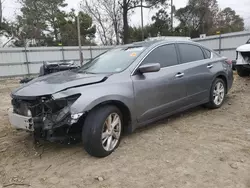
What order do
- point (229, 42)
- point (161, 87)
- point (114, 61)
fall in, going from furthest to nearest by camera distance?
point (229, 42)
point (114, 61)
point (161, 87)

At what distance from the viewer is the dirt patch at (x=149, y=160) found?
2.53 meters

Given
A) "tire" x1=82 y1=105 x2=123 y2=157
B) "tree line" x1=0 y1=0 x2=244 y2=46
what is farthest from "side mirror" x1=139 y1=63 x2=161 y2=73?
"tree line" x1=0 y1=0 x2=244 y2=46

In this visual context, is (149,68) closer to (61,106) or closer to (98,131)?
(98,131)

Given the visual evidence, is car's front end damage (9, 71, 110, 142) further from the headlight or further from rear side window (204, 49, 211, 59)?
rear side window (204, 49, 211, 59)

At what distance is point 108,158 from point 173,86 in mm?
1627

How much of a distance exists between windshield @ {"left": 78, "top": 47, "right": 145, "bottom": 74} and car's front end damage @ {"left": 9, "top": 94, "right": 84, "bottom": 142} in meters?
0.96

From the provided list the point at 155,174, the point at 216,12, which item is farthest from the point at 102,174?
the point at 216,12

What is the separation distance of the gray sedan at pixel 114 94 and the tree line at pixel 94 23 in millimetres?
20500

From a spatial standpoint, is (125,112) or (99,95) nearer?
(99,95)

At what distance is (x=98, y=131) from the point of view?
9.39 ft

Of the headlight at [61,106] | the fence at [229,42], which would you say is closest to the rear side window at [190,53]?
the headlight at [61,106]

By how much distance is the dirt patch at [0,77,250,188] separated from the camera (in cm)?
253

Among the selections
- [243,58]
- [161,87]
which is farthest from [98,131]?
[243,58]

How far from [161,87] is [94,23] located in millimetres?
29372
